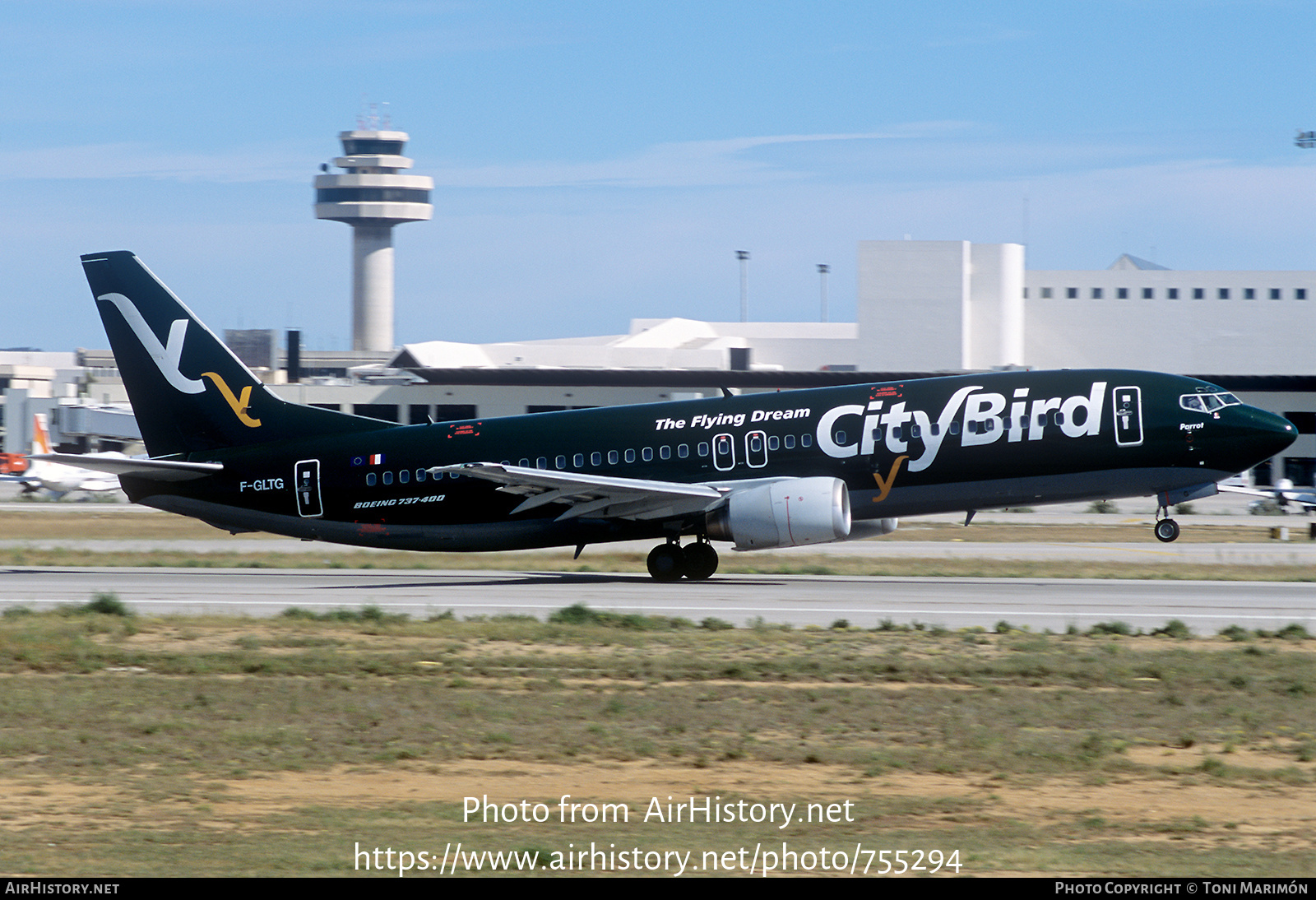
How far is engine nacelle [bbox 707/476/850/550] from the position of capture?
27.0 m

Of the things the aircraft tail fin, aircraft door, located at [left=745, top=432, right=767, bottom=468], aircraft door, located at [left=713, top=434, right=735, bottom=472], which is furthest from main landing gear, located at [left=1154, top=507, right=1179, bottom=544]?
the aircraft tail fin

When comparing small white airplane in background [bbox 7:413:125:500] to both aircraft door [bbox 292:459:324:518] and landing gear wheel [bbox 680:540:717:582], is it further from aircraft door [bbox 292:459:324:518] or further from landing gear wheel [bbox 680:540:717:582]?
landing gear wheel [bbox 680:540:717:582]

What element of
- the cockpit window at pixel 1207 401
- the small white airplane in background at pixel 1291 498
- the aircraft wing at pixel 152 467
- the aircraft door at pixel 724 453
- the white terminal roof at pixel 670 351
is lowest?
the small white airplane in background at pixel 1291 498

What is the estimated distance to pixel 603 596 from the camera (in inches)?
1049

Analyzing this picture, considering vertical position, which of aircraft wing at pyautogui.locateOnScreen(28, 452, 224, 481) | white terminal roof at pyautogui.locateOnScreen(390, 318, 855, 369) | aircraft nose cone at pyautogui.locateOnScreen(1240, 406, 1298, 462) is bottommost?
aircraft wing at pyautogui.locateOnScreen(28, 452, 224, 481)

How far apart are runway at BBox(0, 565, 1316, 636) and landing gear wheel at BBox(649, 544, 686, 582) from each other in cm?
41

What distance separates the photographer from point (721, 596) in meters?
26.4

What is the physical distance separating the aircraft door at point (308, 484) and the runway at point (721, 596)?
171 centimetres

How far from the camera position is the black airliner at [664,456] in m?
27.4

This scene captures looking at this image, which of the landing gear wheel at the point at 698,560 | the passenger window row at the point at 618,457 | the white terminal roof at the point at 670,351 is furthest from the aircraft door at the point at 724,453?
the white terminal roof at the point at 670,351

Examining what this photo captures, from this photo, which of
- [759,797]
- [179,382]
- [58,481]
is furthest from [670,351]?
[759,797]

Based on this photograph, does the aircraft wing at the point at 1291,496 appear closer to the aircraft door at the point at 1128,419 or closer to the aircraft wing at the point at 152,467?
the aircraft door at the point at 1128,419

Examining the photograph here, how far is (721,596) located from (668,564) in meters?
3.35

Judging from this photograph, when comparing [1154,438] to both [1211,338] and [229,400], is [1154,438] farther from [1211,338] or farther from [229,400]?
[1211,338]
